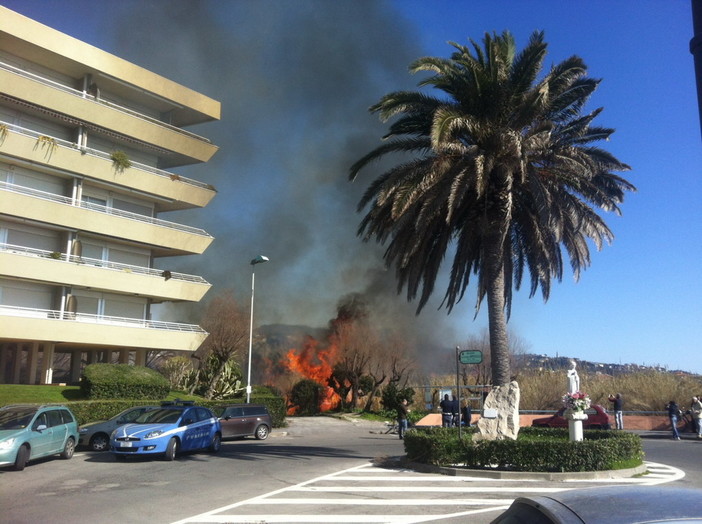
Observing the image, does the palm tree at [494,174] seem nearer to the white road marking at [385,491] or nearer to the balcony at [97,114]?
the white road marking at [385,491]

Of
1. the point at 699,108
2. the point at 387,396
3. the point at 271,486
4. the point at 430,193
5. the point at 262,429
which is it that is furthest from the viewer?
the point at 387,396

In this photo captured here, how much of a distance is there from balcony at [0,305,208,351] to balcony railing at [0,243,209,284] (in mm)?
3081

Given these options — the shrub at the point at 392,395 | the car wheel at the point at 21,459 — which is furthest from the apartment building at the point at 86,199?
the car wheel at the point at 21,459

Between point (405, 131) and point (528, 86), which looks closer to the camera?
point (528, 86)

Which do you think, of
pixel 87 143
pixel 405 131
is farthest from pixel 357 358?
pixel 405 131

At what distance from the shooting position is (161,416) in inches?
705

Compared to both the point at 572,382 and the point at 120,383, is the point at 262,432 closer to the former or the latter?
the point at 120,383

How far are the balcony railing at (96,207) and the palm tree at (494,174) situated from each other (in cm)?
2378

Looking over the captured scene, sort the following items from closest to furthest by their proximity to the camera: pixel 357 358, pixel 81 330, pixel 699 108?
pixel 699 108 < pixel 81 330 < pixel 357 358

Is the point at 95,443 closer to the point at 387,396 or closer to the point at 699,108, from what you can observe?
the point at 699,108

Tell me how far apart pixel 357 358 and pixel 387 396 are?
451 cm

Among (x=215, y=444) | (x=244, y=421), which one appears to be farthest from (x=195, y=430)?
(x=244, y=421)

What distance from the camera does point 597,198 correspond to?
17.5 metres

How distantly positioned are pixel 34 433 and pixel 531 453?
12.4 meters
